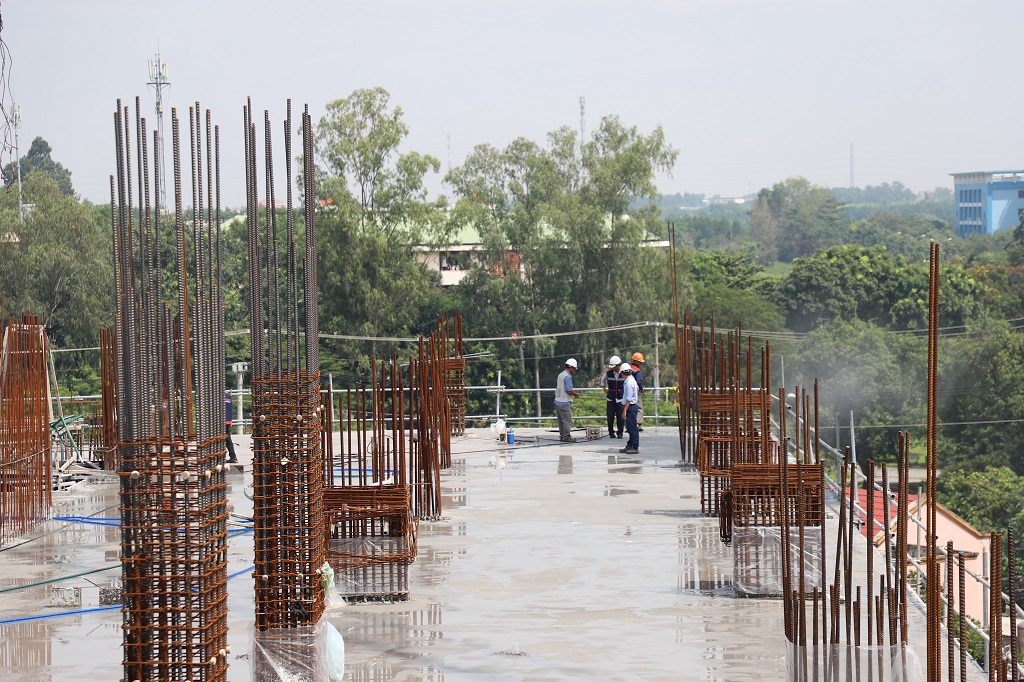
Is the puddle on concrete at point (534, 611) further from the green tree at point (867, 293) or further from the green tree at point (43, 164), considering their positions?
the green tree at point (43, 164)

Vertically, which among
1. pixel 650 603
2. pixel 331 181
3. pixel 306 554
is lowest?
pixel 650 603

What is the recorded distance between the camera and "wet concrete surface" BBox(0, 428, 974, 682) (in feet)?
28.7

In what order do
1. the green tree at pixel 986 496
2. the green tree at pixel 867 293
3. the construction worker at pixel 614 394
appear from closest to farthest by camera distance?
1. the construction worker at pixel 614 394
2. the green tree at pixel 986 496
3. the green tree at pixel 867 293

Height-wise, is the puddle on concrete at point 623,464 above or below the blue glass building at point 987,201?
below

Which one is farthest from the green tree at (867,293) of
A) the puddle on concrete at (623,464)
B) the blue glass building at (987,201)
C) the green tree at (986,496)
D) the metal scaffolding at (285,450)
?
the blue glass building at (987,201)

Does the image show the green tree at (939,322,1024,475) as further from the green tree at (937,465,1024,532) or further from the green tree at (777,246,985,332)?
the green tree at (777,246,985,332)

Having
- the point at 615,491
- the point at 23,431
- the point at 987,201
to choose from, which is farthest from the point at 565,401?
the point at 987,201

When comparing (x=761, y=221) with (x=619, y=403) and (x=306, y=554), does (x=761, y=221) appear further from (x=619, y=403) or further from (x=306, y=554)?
(x=306, y=554)

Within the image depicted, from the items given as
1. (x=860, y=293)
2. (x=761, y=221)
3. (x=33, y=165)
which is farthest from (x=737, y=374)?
(x=761, y=221)

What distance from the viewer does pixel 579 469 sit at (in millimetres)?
18141

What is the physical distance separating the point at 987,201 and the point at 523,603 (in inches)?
6182

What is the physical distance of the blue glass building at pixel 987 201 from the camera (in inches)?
6093

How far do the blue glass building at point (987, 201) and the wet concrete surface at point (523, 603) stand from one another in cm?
14365

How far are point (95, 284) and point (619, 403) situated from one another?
29.4 m
